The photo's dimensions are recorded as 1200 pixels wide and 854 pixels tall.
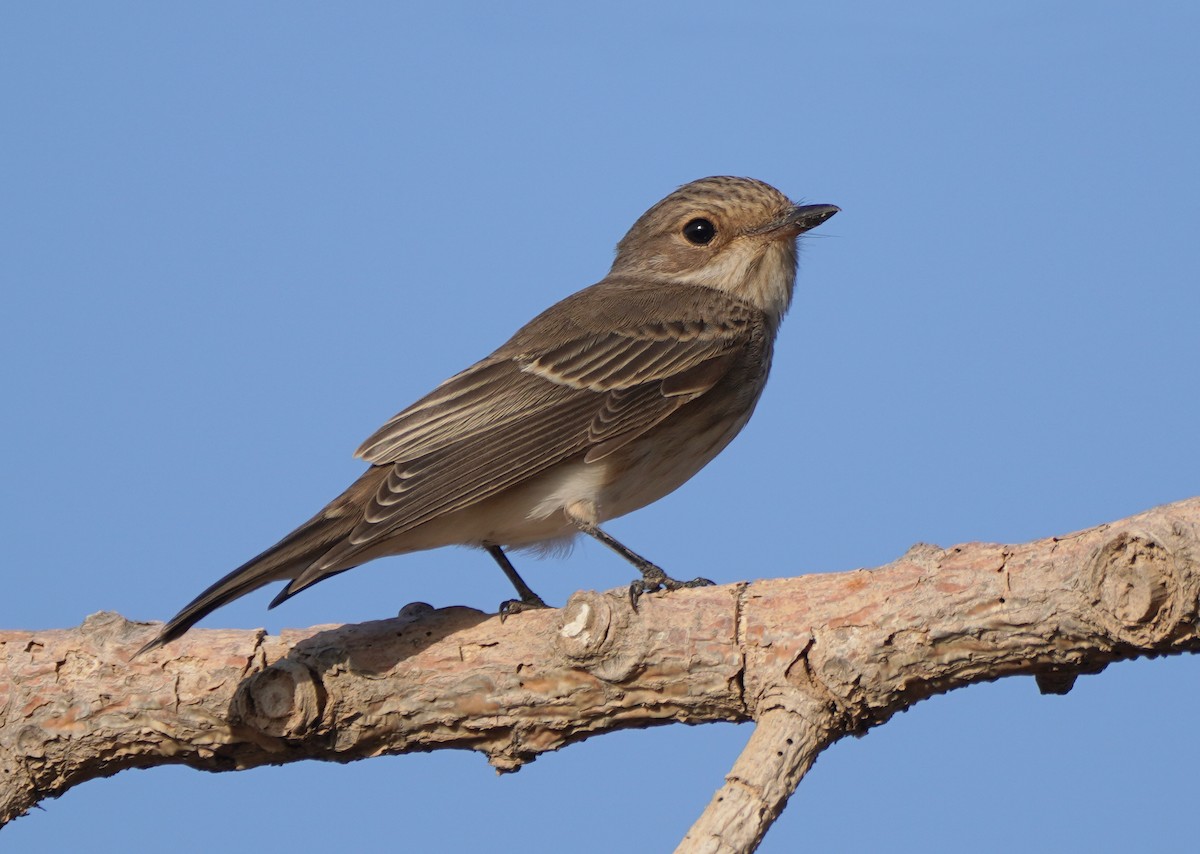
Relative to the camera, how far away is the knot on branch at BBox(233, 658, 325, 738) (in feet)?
21.9

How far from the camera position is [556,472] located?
7.97 m

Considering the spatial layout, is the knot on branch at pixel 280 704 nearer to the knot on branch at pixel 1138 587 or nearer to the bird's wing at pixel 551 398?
the bird's wing at pixel 551 398

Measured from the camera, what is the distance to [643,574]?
7535 mm

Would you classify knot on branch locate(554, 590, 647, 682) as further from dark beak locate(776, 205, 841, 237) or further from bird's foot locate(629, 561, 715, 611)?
dark beak locate(776, 205, 841, 237)

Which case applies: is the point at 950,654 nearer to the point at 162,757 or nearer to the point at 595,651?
the point at 595,651

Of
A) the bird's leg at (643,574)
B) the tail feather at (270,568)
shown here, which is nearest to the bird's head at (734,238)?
the bird's leg at (643,574)

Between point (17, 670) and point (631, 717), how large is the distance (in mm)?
3024

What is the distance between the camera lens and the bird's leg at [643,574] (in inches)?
279

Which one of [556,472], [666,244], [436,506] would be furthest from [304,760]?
[666,244]

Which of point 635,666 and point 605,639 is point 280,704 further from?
point 635,666

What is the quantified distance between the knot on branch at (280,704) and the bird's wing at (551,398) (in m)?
0.80

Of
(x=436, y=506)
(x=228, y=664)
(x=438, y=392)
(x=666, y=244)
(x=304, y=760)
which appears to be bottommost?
(x=304, y=760)

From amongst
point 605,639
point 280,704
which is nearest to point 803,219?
point 605,639

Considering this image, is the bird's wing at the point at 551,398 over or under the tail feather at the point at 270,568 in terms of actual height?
over
